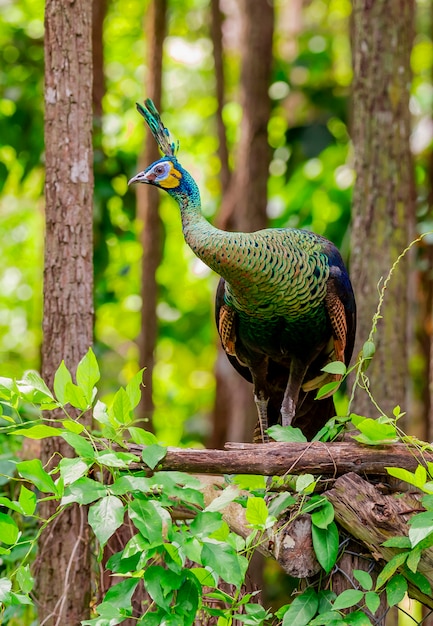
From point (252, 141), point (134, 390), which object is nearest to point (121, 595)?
point (134, 390)

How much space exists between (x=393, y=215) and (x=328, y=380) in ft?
4.42

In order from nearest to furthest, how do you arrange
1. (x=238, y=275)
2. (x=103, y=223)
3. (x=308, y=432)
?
(x=238, y=275)
(x=308, y=432)
(x=103, y=223)

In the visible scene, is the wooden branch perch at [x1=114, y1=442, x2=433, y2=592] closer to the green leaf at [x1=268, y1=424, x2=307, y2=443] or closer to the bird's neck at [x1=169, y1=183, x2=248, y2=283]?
the green leaf at [x1=268, y1=424, x2=307, y2=443]

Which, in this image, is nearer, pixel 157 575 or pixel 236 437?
pixel 157 575

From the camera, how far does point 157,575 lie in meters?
3.20

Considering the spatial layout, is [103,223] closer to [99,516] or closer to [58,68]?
[58,68]

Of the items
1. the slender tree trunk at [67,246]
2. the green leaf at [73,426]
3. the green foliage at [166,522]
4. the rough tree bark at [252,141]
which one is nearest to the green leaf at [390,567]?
the green foliage at [166,522]

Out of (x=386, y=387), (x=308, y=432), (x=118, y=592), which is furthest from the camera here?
(x=386, y=387)

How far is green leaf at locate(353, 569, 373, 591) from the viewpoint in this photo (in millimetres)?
3279

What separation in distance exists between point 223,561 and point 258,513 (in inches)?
9.2

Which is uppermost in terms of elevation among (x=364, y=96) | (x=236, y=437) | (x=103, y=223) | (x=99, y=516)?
(x=364, y=96)

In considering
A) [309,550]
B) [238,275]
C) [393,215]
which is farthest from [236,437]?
[309,550]

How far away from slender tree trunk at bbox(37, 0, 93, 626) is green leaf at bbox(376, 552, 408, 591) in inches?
68.7

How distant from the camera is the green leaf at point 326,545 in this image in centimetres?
334
